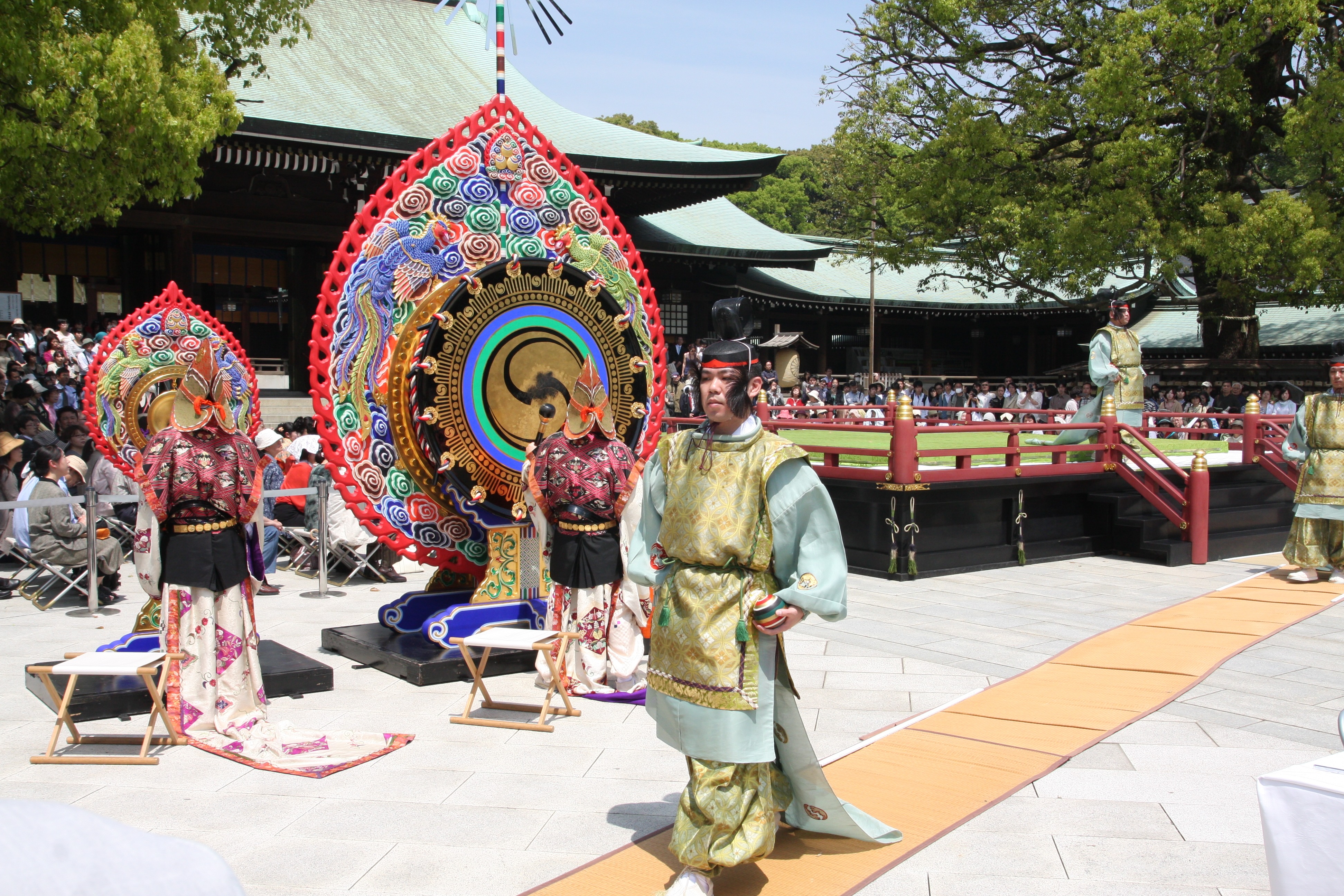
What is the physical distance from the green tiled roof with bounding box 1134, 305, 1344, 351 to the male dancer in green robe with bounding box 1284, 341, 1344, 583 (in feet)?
52.3

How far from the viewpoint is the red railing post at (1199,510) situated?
10.5 m

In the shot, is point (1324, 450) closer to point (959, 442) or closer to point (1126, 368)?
point (1126, 368)

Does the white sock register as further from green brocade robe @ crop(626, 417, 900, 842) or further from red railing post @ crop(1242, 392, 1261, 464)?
red railing post @ crop(1242, 392, 1261, 464)

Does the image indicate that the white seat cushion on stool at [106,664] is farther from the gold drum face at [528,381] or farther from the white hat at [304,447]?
the white hat at [304,447]

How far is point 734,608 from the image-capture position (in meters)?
3.37

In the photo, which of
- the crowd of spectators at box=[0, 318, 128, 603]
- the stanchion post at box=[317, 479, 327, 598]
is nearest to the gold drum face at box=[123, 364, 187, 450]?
the crowd of spectators at box=[0, 318, 128, 603]

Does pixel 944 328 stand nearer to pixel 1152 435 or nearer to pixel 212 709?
pixel 1152 435

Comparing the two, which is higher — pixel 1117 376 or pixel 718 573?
pixel 1117 376

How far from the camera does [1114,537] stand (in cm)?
1110

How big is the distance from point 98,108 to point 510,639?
7.17 meters

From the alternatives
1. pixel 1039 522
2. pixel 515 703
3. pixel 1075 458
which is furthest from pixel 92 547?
pixel 1075 458

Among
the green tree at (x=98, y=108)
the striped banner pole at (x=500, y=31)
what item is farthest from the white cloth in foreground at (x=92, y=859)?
the green tree at (x=98, y=108)

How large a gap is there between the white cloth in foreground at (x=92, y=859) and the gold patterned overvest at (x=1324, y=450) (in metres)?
9.79

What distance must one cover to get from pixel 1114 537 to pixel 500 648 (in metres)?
7.41
